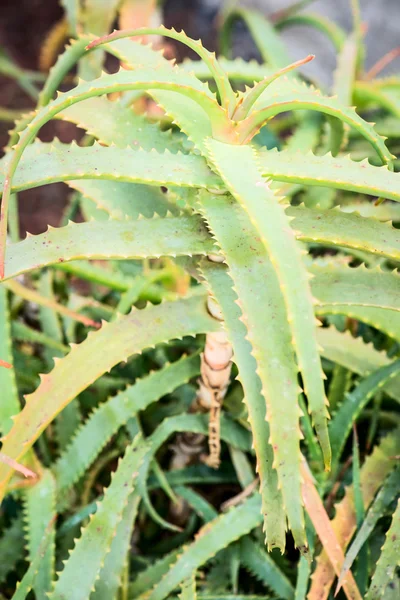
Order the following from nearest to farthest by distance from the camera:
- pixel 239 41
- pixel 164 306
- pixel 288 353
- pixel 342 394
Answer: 1. pixel 288 353
2. pixel 164 306
3. pixel 342 394
4. pixel 239 41

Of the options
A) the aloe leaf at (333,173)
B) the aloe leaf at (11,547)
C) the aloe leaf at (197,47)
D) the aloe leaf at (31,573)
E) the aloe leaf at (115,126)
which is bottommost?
the aloe leaf at (31,573)

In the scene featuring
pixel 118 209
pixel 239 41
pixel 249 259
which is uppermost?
pixel 239 41

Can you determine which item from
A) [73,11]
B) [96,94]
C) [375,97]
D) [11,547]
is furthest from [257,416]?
[73,11]

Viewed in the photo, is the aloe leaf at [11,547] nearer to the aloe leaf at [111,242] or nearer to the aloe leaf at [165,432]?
the aloe leaf at [165,432]

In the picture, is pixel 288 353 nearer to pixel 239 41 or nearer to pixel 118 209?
pixel 118 209

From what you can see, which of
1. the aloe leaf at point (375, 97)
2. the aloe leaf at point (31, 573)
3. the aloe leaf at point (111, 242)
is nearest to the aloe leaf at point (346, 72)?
the aloe leaf at point (375, 97)

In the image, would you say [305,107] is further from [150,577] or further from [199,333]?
[150,577]

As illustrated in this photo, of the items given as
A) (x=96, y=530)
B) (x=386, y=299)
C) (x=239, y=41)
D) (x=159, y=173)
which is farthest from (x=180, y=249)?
(x=239, y=41)

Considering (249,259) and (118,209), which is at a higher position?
(118,209)
